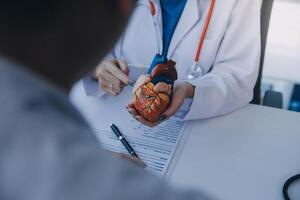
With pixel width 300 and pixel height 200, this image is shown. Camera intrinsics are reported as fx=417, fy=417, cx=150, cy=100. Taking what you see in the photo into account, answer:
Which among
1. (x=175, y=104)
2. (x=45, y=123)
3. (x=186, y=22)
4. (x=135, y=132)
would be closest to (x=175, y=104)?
(x=175, y=104)

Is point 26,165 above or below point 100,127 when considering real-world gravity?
above

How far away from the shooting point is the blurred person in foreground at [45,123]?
0.81 feet

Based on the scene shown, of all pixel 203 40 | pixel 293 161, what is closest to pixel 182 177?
pixel 293 161

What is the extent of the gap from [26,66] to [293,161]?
2.17 ft

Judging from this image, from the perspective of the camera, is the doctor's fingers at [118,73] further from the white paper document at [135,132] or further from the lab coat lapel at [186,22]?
the lab coat lapel at [186,22]

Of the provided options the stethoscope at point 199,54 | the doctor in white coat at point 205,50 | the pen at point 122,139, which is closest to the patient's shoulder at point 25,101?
the pen at point 122,139

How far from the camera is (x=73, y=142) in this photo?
0.26 meters

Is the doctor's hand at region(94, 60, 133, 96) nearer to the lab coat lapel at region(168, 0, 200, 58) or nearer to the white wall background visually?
the lab coat lapel at region(168, 0, 200, 58)

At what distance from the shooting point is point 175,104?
2.82ft

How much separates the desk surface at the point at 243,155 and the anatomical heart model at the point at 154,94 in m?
0.10

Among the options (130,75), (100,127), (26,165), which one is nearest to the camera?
(26,165)

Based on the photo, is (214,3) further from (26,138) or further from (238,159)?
(26,138)

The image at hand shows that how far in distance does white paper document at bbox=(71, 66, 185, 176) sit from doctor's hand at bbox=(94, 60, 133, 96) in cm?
3

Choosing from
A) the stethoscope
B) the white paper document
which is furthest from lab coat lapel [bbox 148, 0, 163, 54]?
the white paper document
